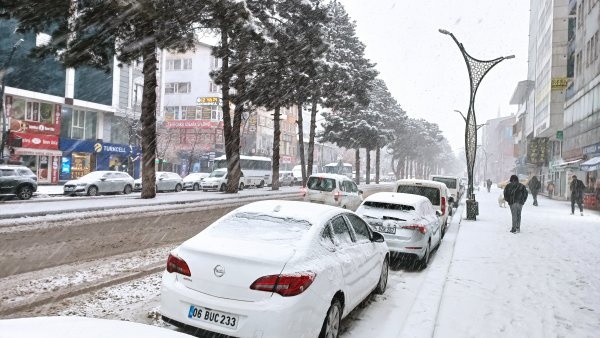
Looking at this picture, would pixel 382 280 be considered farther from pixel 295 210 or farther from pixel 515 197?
pixel 515 197

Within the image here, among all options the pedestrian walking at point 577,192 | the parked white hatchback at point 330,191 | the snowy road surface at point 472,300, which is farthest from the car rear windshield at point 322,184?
the pedestrian walking at point 577,192

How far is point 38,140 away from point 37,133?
587 millimetres

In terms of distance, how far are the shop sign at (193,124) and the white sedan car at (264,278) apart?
5905 centimetres

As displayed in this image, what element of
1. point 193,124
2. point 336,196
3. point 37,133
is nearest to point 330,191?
point 336,196

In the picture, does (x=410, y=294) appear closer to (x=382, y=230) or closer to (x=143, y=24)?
(x=382, y=230)

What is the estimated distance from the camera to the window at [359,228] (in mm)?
5902

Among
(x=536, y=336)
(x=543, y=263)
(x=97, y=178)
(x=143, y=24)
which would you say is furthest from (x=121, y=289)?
(x=97, y=178)

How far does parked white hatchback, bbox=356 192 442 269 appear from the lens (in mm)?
8594

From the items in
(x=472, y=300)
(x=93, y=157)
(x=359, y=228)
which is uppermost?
(x=93, y=157)

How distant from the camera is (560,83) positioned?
4219cm

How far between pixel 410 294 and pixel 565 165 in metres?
34.5

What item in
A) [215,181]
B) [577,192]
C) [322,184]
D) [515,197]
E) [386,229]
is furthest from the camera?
[215,181]

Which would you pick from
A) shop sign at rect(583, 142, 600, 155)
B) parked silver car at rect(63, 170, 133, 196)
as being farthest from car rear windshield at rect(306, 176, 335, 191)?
shop sign at rect(583, 142, 600, 155)

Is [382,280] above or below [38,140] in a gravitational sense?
below
